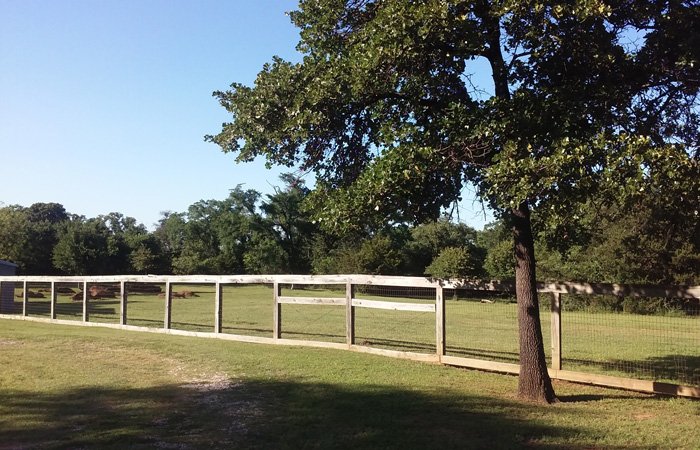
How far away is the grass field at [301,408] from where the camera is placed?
19.9ft

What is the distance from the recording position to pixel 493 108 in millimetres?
7379

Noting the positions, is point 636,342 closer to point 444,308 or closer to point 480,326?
point 480,326

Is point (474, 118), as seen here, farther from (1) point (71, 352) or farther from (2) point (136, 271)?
(2) point (136, 271)

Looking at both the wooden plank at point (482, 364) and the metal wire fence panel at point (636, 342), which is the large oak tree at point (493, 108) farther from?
the metal wire fence panel at point (636, 342)

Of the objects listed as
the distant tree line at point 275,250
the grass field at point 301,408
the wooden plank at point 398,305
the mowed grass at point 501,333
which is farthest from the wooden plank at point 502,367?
the distant tree line at point 275,250

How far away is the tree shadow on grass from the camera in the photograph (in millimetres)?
5965

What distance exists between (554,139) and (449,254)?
141 ft

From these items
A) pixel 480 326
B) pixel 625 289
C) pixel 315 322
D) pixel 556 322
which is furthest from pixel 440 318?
pixel 315 322

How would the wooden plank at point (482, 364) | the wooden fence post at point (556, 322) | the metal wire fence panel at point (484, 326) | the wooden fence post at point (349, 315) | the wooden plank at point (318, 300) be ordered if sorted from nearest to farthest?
the wooden fence post at point (556, 322)
the wooden plank at point (482, 364)
the metal wire fence panel at point (484, 326)
the wooden fence post at point (349, 315)
the wooden plank at point (318, 300)

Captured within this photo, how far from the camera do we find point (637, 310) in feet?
67.1

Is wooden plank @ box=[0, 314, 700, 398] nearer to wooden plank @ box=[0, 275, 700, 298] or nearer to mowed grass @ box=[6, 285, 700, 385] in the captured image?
mowed grass @ box=[6, 285, 700, 385]

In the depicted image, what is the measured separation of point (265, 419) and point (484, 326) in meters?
13.1

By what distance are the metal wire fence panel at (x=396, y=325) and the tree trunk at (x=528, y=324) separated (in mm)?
3222

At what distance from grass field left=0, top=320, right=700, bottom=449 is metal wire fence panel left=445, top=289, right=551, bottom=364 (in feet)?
7.45
